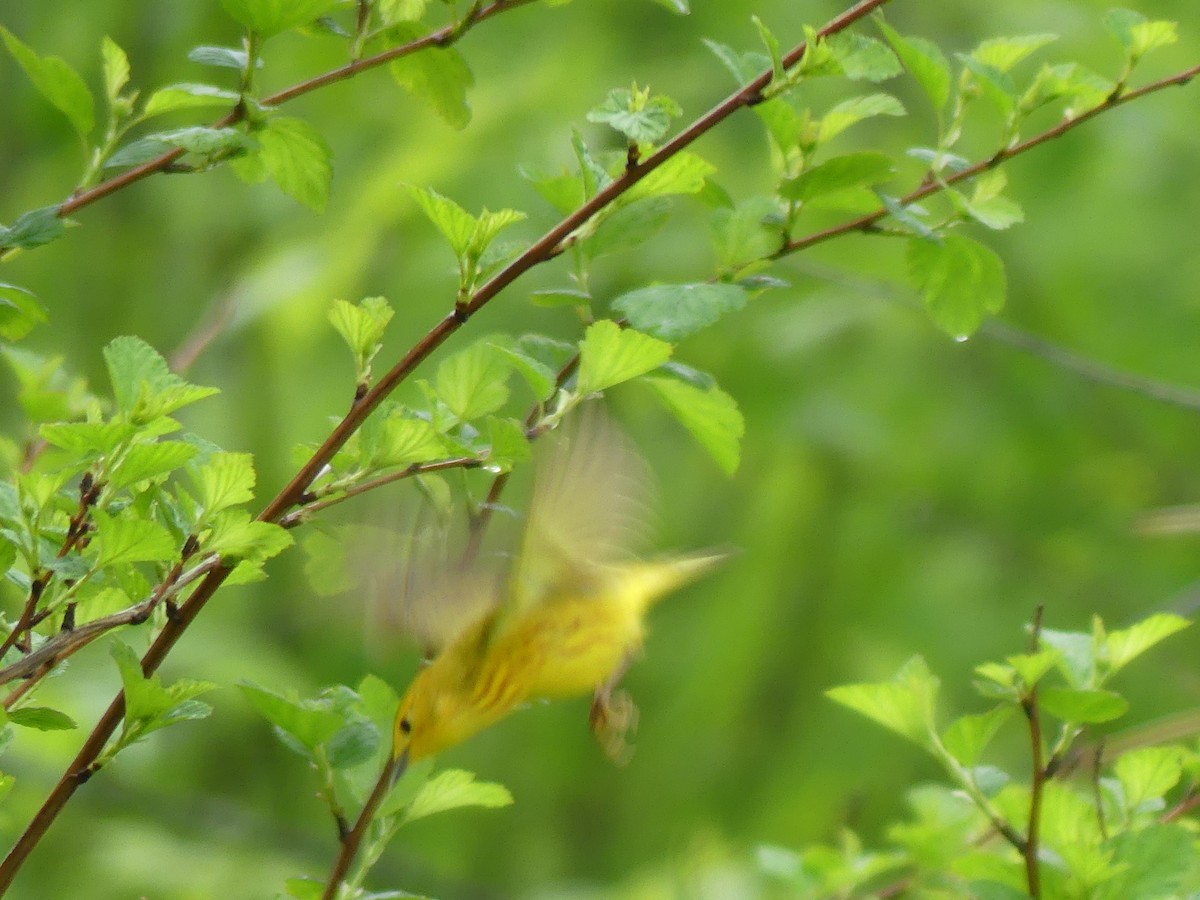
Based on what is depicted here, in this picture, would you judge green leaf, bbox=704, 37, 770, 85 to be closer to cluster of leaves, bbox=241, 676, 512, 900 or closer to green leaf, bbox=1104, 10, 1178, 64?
green leaf, bbox=1104, 10, 1178, 64

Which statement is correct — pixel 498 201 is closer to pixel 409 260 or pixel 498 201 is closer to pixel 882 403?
pixel 409 260

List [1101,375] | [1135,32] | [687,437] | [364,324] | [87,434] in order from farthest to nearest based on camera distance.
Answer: [687,437] → [1101,375] → [1135,32] → [364,324] → [87,434]

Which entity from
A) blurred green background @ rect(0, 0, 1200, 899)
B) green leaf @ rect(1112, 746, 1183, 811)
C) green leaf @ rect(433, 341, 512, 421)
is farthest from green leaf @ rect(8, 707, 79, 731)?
blurred green background @ rect(0, 0, 1200, 899)

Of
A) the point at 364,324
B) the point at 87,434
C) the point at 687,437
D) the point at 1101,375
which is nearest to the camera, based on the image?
the point at 87,434

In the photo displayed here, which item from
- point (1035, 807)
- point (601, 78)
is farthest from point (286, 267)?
point (1035, 807)

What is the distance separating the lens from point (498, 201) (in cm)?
220

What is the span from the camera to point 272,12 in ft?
1.89

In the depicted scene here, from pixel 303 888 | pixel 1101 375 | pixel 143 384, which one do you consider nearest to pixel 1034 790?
pixel 303 888

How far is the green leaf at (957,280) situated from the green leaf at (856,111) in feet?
0.21

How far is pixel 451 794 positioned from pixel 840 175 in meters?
0.34

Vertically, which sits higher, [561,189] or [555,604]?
[561,189]

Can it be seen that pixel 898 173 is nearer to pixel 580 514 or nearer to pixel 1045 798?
pixel 580 514

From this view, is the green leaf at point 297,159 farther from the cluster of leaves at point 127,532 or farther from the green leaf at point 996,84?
the green leaf at point 996,84

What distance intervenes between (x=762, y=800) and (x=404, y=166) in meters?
1.32
